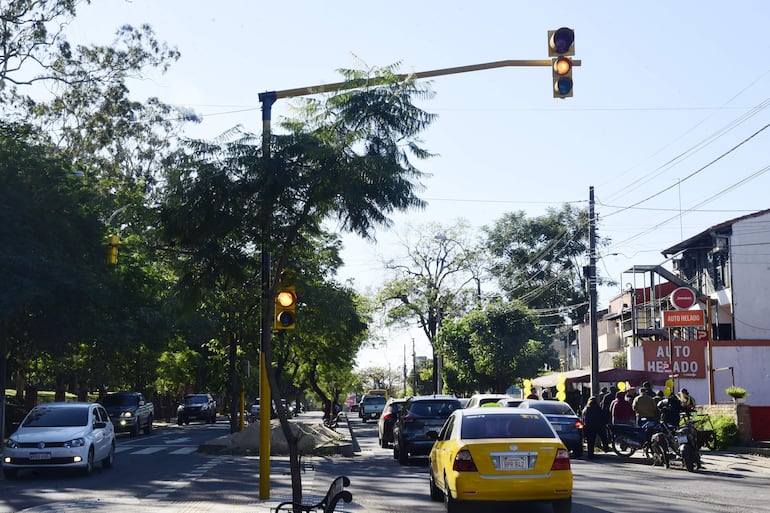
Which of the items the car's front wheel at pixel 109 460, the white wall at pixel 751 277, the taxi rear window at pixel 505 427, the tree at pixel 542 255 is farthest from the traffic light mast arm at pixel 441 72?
the tree at pixel 542 255

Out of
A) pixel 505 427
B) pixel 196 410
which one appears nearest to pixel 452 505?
pixel 505 427

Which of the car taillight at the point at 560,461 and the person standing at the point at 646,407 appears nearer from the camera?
the car taillight at the point at 560,461

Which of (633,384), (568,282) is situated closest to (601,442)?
(633,384)

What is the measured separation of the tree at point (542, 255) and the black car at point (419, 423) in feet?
185

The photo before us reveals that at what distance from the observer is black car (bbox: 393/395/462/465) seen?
24516 mm

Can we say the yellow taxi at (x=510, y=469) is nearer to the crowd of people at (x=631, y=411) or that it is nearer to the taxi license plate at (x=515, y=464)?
the taxi license plate at (x=515, y=464)

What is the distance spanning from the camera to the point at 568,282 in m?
83.4

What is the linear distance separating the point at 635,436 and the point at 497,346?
33824 mm

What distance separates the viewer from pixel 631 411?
27.8 metres

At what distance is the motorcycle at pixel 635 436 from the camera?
24.5 metres

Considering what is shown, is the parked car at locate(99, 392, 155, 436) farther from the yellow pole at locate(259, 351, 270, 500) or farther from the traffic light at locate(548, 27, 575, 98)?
the traffic light at locate(548, 27, 575, 98)

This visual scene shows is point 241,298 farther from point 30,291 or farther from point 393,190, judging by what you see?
point 393,190

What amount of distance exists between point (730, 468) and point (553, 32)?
43.0 ft

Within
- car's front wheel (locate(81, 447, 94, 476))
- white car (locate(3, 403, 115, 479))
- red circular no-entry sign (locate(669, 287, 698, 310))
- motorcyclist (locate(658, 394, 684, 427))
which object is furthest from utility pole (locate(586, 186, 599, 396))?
car's front wheel (locate(81, 447, 94, 476))
